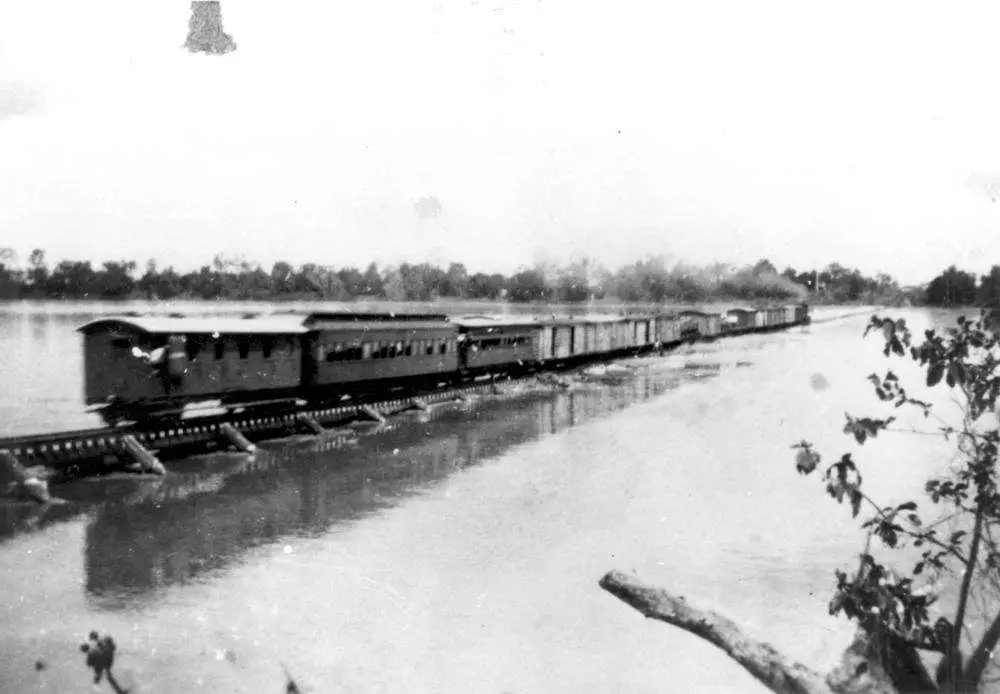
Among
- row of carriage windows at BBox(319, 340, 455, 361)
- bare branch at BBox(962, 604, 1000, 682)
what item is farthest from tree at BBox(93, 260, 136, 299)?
row of carriage windows at BBox(319, 340, 455, 361)

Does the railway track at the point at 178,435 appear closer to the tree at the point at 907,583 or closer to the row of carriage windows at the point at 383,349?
the row of carriage windows at the point at 383,349

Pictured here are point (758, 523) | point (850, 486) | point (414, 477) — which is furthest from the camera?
point (414, 477)

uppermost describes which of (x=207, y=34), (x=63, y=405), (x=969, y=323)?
(x=207, y=34)

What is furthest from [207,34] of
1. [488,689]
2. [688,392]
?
[688,392]

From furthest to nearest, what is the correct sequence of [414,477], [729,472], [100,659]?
[414,477]
[729,472]
[100,659]

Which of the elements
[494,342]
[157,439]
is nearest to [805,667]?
[157,439]

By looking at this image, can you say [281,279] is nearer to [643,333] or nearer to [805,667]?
[805,667]

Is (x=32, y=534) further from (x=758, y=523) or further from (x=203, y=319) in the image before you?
(x=758, y=523)
